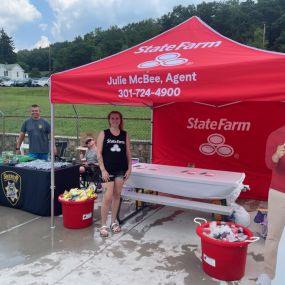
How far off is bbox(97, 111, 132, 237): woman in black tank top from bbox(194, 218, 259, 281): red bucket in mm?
1468

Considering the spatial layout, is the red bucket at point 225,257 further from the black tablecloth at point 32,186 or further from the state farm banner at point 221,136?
the state farm banner at point 221,136

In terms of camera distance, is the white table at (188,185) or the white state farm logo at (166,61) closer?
the white state farm logo at (166,61)

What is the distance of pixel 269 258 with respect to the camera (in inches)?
120

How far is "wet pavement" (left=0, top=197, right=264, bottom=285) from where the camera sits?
11.2 ft

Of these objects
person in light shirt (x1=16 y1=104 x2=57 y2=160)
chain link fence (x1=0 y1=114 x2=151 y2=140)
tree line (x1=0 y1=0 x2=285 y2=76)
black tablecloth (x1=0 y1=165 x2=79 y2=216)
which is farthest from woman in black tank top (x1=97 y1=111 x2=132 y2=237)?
tree line (x1=0 y1=0 x2=285 y2=76)

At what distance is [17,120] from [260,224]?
1398cm

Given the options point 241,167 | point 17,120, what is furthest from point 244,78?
point 17,120

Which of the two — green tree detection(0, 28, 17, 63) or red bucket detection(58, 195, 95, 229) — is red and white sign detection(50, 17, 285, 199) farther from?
green tree detection(0, 28, 17, 63)

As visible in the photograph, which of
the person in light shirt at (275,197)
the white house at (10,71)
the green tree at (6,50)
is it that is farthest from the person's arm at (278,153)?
the green tree at (6,50)

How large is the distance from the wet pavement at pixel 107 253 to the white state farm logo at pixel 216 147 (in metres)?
1.64

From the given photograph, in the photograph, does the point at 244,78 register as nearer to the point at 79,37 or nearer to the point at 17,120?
the point at 17,120

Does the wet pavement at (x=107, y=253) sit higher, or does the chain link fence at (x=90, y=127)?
the chain link fence at (x=90, y=127)

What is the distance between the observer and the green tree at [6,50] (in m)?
99.9

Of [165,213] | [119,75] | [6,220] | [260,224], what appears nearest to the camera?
[119,75]
